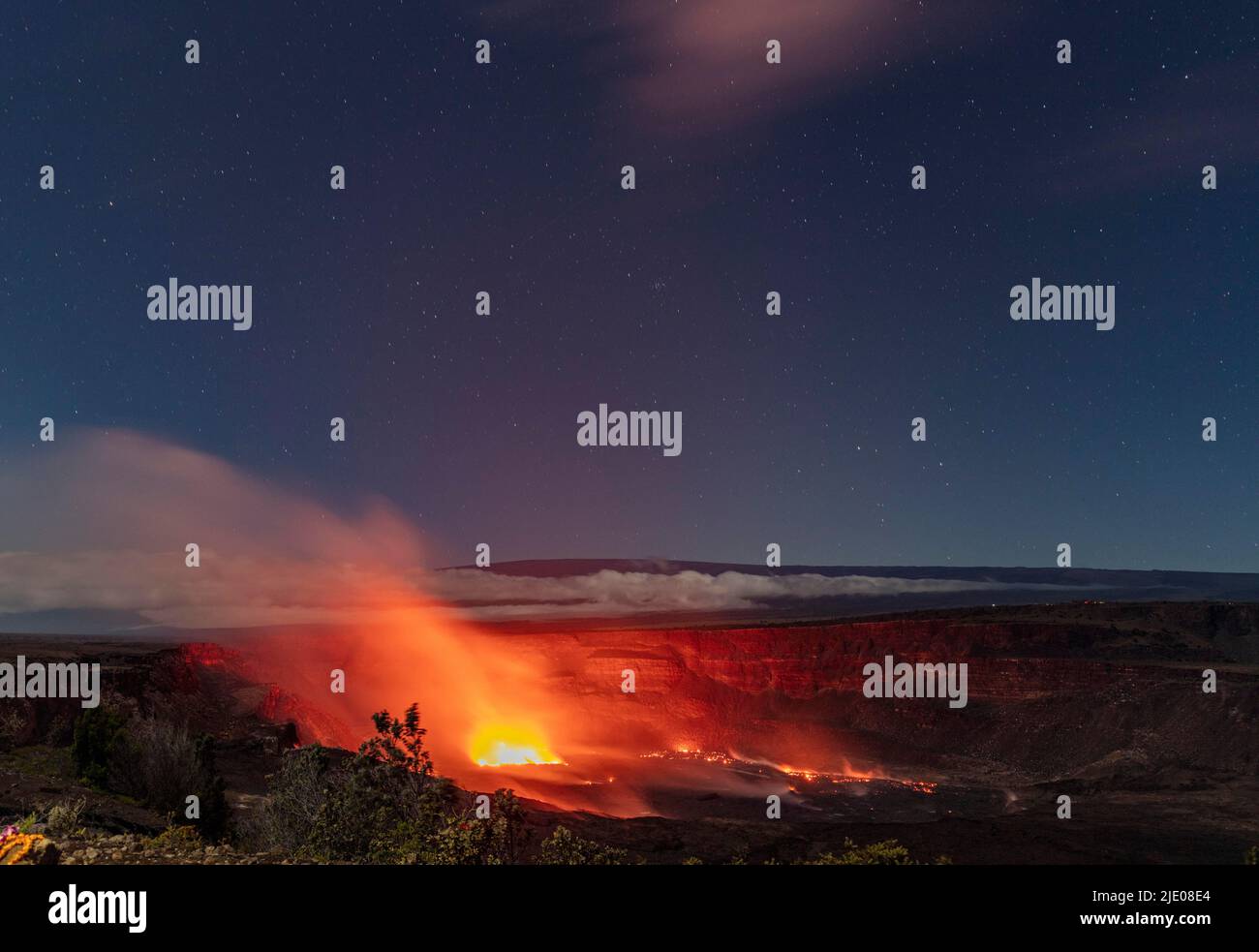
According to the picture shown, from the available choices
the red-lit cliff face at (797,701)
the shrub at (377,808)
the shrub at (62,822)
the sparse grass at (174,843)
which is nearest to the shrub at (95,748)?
the sparse grass at (174,843)

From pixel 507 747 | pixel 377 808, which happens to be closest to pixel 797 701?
pixel 507 747

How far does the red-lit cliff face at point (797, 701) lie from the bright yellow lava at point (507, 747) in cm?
40

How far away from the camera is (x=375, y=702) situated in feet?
326

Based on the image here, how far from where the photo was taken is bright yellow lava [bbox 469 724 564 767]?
80.4 meters

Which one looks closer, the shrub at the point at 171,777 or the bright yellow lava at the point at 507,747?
the shrub at the point at 171,777

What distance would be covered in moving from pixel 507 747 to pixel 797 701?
1273 inches

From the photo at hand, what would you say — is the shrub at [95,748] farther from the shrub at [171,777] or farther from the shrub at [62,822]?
the shrub at [62,822]

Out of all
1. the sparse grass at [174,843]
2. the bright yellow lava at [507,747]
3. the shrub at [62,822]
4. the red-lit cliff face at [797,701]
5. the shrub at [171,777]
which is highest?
the shrub at [62,822]

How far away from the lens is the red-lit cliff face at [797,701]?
67125 millimetres

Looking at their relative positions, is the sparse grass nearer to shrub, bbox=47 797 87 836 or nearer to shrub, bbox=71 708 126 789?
shrub, bbox=47 797 87 836

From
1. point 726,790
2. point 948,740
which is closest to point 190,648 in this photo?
point 726,790

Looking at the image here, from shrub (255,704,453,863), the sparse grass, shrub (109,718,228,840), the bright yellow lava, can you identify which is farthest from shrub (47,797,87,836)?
the bright yellow lava

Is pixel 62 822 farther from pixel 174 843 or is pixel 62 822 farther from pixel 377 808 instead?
pixel 377 808

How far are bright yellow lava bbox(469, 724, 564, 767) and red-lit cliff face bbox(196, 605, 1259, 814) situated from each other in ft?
1.30
